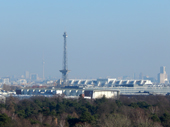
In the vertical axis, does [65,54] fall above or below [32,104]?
above

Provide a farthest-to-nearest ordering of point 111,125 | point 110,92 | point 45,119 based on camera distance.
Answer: point 110,92, point 45,119, point 111,125

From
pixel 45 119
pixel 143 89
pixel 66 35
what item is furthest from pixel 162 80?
pixel 45 119

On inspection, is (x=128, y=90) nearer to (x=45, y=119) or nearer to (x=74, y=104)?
(x=74, y=104)

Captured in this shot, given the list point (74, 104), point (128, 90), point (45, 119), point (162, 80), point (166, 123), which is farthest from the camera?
point (162, 80)

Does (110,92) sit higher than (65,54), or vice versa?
(65,54)

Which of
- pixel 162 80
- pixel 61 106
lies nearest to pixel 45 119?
pixel 61 106

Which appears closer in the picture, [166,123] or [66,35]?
[166,123]

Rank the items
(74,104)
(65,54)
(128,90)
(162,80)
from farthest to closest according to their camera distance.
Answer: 1. (162,80)
2. (65,54)
3. (128,90)
4. (74,104)

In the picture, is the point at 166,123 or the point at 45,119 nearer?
the point at 166,123

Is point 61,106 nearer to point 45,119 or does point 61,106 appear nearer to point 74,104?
point 74,104
